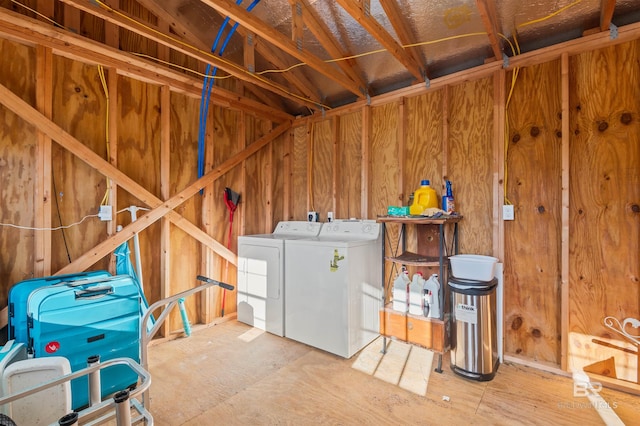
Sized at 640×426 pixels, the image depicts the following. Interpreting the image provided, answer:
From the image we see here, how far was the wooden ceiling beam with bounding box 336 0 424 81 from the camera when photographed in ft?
6.00

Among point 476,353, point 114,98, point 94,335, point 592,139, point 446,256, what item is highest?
point 114,98

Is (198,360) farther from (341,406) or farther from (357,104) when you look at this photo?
(357,104)

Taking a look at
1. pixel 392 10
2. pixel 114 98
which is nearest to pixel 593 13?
pixel 392 10

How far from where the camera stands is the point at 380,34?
2078 mm

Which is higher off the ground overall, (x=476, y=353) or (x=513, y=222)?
(x=513, y=222)

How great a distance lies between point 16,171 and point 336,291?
2.40 m

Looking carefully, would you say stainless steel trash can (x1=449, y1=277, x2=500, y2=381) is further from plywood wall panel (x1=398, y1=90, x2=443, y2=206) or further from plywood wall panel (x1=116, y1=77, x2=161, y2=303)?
plywood wall panel (x1=116, y1=77, x2=161, y2=303)

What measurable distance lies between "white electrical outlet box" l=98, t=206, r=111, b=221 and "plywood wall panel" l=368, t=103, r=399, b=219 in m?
2.25

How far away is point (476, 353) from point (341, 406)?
3.29ft

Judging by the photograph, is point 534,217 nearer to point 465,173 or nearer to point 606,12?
point 465,173

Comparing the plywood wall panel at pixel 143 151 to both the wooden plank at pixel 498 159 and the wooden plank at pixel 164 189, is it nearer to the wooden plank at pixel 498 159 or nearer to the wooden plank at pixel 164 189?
the wooden plank at pixel 164 189

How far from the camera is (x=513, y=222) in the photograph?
2.35 m

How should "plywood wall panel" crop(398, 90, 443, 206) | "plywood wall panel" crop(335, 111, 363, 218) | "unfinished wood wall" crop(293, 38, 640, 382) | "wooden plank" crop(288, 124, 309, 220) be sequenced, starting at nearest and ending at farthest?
1. "unfinished wood wall" crop(293, 38, 640, 382)
2. "plywood wall panel" crop(398, 90, 443, 206)
3. "plywood wall panel" crop(335, 111, 363, 218)
4. "wooden plank" crop(288, 124, 309, 220)

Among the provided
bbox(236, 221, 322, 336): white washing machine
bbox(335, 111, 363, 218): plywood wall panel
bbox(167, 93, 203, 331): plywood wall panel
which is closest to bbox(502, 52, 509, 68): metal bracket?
bbox(335, 111, 363, 218): plywood wall panel
